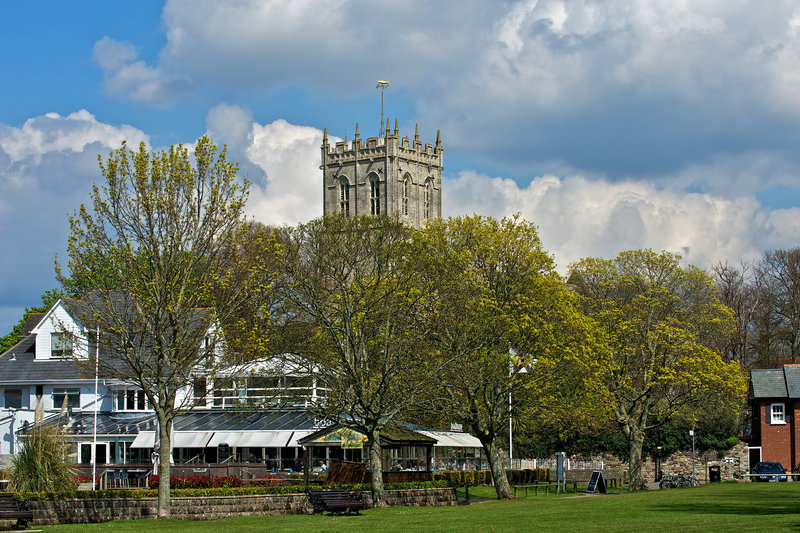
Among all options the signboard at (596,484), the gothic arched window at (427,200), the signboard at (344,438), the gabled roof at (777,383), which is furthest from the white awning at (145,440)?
the gothic arched window at (427,200)

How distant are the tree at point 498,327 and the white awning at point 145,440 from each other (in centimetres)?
1338

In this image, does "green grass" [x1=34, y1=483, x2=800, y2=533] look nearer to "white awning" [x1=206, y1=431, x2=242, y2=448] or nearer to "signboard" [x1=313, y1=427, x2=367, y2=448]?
"signboard" [x1=313, y1=427, x2=367, y2=448]

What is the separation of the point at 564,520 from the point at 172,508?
11.7m

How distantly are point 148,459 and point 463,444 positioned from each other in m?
15.9

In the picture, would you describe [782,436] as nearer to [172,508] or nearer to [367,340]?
[367,340]

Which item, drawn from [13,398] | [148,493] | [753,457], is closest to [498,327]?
[148,493]

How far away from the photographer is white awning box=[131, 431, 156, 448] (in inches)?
1721

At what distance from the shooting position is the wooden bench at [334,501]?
28.4 meters

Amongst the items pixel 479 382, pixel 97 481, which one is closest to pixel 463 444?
pixel 479 382

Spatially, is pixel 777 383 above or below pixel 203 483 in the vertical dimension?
above

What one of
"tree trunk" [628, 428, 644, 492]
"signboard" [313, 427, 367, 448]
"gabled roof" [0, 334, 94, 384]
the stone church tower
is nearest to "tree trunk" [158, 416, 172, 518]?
"signboard" [313, 427, 367, 448]

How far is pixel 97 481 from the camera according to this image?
124 ft

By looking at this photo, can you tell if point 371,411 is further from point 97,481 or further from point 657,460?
point 657,460

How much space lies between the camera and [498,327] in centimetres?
3909
